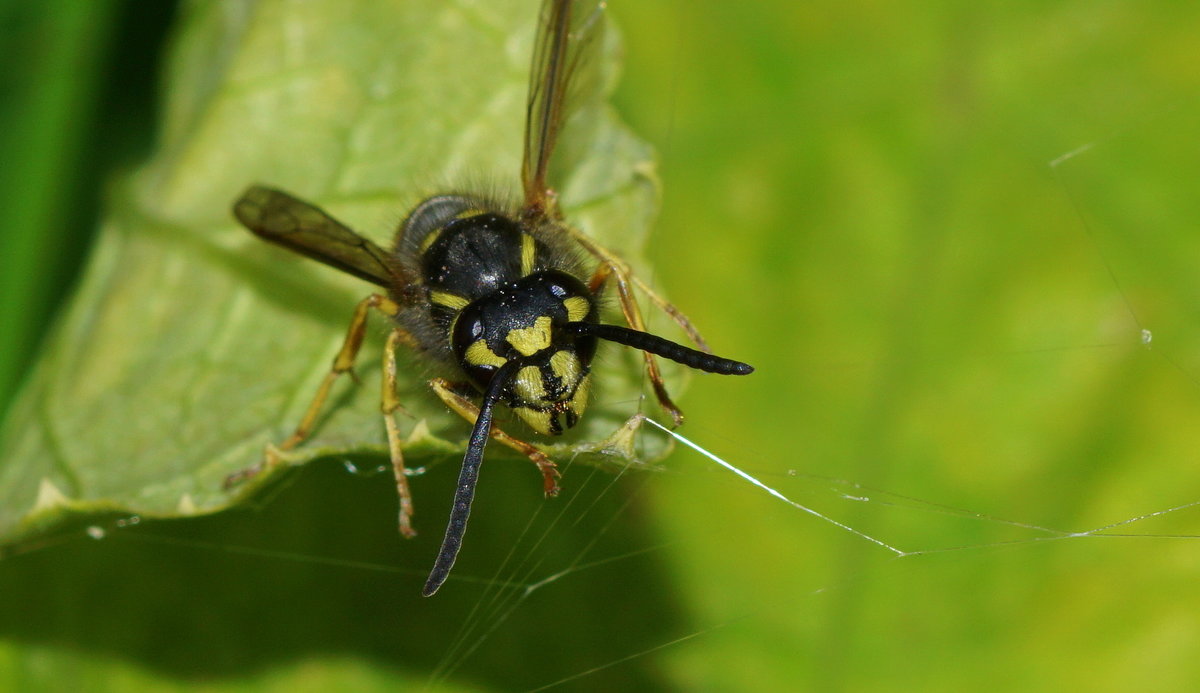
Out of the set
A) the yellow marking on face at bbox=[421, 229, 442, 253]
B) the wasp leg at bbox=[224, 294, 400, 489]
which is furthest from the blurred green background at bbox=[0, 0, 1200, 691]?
the yellow marking on face at bbox=[421, 229, 442, 253]

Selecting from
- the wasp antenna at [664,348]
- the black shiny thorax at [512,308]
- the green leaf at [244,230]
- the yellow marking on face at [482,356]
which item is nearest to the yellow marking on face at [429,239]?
the black shiny thorax at [512,308]

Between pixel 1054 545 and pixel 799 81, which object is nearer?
pixel 1054 545

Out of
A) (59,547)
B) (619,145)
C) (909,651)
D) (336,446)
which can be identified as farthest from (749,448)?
(59,547)

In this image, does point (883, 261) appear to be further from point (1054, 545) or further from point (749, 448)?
point (1054, 545)

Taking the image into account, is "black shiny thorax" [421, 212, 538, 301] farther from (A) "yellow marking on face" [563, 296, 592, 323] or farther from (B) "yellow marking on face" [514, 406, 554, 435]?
(B) "yellow marking on face" [514, 406, 554, 435]

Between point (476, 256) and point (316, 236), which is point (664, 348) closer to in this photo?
point (476, 256)

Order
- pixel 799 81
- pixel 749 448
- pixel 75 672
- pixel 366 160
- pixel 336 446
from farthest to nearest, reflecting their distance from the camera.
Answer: pixel 799 81
pixel 366 160
pixel 749 448
pixel 75 672
pixel 336 446

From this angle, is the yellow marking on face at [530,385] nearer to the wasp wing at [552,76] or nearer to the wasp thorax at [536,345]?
the wasp thorax at [536,345]
